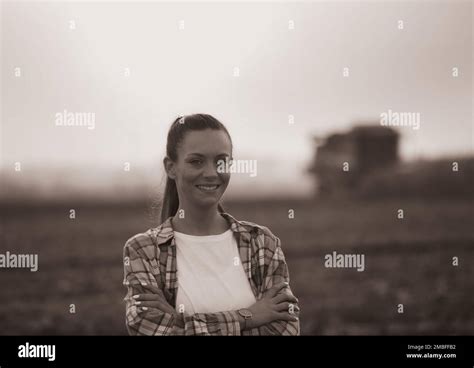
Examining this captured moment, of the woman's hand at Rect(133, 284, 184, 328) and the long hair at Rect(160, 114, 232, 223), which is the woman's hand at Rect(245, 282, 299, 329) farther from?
the long hair at Rect(160, 114, 232, 223)

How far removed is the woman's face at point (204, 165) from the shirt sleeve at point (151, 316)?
11.4 inches

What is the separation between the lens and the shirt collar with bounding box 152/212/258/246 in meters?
2.11

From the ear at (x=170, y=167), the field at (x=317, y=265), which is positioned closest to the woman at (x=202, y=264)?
the ear at (x=170, y=167)

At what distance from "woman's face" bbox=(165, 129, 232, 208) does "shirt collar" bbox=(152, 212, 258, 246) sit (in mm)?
108

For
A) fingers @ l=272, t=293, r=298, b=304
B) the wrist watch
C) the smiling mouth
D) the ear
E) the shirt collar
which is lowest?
the wrist watch

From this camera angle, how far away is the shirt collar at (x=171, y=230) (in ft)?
6.91

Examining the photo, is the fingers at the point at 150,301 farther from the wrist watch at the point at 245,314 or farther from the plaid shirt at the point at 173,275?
the wrist watch at the point at 245,314

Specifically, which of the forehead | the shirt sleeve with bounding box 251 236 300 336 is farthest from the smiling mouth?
the shirt sleeve with bounding box 251 236 300 336

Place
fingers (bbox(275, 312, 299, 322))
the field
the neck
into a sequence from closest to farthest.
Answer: fingers (bbox(275, 312, 299, 322)) < the neck < the field
